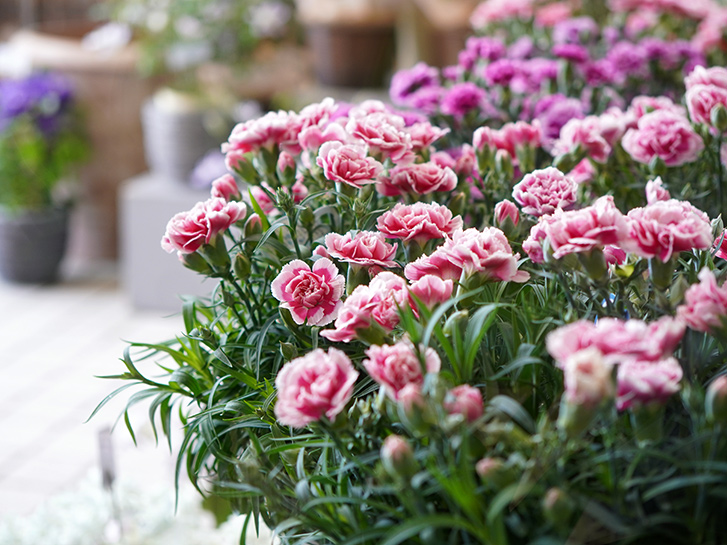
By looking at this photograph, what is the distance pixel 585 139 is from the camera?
927mm

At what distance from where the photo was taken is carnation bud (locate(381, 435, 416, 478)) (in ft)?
1.51

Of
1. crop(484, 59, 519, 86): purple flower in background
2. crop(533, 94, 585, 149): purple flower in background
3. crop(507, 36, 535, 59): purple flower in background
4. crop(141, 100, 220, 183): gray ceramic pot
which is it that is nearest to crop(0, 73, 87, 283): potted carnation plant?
crop(141, 100, 220, 183): gray ceramic pot

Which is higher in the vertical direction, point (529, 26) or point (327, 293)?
point (529, 26)

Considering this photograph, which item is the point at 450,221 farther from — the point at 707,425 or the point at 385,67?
the point at 385,67

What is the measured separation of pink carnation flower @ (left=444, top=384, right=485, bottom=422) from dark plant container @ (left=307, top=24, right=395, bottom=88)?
7.59ft

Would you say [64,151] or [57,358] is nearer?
[57,358]

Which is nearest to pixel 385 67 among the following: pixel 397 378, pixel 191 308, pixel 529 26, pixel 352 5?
pixel 352 5

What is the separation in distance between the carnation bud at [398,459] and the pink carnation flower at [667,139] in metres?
0.58

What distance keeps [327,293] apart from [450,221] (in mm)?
135

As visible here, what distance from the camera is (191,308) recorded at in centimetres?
79

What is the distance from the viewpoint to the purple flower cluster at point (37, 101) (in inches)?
117

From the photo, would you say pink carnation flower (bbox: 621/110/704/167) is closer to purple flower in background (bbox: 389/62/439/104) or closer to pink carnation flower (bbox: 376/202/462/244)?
pink carnation flower (bbox: 376/202/462/244)

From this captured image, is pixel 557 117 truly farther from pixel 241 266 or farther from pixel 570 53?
pixel 241 266

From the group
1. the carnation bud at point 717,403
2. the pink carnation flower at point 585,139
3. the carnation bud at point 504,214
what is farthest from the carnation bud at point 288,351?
the pink carnation flower at point 585,139
